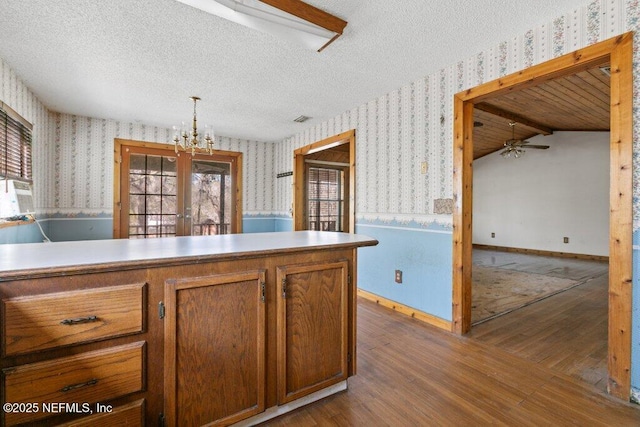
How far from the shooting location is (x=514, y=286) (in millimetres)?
4168

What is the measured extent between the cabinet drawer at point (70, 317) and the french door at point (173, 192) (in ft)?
14.1

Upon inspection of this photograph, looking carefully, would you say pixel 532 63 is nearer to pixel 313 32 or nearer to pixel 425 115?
pixel 425 115

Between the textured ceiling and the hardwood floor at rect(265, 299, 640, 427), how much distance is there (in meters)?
2.46

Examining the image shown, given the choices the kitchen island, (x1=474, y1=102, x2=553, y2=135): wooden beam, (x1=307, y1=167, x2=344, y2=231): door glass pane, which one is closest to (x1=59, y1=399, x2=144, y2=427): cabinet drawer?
the kitchen island

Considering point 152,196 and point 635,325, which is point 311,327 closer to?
point 635,325

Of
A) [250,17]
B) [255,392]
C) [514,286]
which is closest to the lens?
[255,392]

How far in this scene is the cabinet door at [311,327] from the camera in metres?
1.53

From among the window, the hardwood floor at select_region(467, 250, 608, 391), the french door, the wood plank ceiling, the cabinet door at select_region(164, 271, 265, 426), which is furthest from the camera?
the french door

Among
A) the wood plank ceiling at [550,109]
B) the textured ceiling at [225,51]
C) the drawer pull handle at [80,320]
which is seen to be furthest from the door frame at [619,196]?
the drawer pull handle at [80,320]

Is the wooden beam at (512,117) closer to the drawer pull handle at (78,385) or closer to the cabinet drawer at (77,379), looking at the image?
the cabinet drawer at (77,379)

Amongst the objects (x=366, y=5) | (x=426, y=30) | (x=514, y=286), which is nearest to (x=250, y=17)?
(x=366, y=5)

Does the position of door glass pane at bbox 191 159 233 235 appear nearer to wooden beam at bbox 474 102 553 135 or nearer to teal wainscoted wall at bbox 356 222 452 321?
teal wainscoted wall at bbox 356 222 452 321

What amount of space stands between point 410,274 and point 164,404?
8.23 feet

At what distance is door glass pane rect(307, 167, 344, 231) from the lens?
6.56 m
